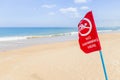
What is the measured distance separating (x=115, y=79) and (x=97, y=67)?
4.89ft

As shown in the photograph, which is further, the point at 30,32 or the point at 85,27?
the point at 30,32

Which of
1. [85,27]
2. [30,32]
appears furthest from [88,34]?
[30,32]

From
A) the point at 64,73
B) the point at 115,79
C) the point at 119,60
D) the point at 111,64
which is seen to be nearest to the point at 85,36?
the point at 115,79

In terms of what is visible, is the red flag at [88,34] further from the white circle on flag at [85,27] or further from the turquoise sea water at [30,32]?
the turquoise sea water at [30,32]

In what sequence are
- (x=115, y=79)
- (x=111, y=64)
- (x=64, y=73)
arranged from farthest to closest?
(x=111, y=64), (x=64, y=73), (x=115, y=79)

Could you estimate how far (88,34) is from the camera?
4.83 metres

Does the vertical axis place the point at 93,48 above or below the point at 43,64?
above

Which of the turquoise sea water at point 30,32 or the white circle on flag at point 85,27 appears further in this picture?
the turquoise sea water at point 30,32

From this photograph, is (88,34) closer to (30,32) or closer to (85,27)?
(85,27)

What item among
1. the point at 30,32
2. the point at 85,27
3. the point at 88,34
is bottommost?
the point at 88,34

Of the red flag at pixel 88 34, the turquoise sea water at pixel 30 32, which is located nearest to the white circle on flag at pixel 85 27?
the red flag at pixel 88 34

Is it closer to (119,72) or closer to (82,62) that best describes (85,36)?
(119,72)

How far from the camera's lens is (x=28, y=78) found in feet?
25.6

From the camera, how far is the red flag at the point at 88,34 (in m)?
4.76
